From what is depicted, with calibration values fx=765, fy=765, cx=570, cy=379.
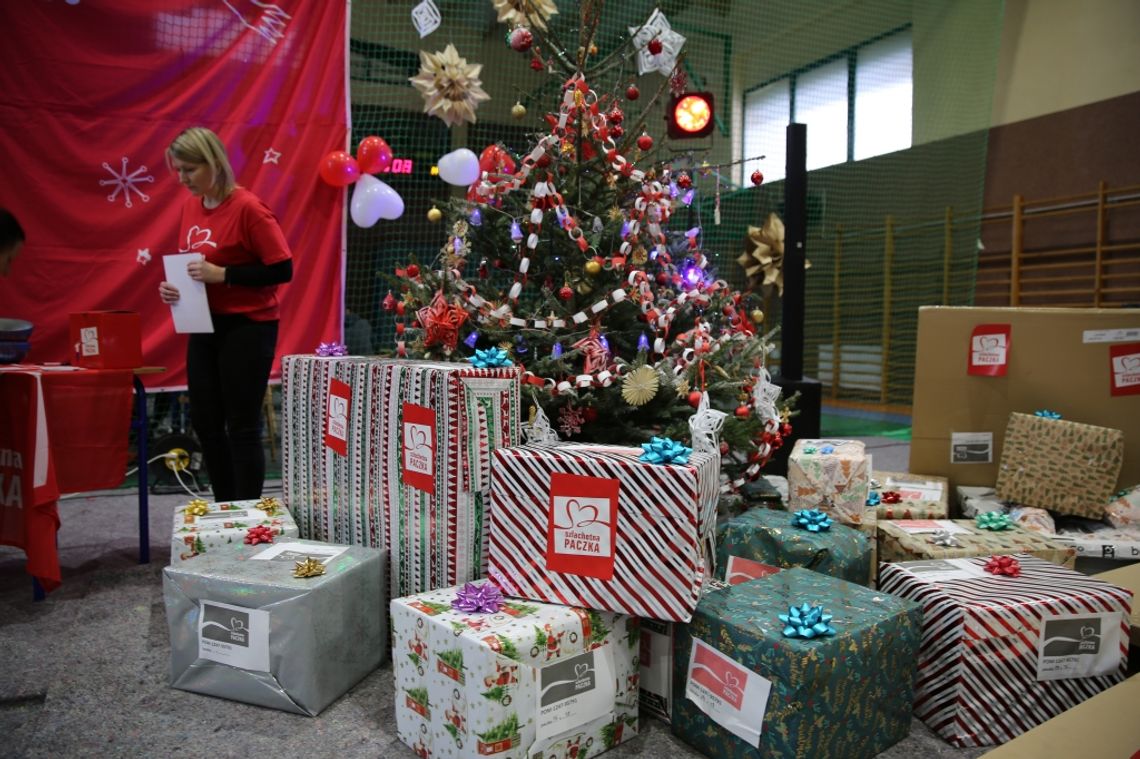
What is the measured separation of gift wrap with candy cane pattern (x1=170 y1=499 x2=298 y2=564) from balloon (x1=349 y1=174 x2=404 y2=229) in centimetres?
182

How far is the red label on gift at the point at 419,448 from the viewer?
1.58m

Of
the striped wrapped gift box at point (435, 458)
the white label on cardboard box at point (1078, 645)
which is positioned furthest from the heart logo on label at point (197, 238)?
the white label on cardboard box at point (1078, 645)

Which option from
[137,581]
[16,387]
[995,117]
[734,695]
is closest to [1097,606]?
[734,695]

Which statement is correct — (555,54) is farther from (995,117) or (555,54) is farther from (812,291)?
(812,291)

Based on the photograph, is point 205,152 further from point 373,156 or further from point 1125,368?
point 1125,368

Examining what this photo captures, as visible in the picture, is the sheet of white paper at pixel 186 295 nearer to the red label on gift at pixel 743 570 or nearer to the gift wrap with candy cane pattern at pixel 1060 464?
the red label on gift at pixel 743 570

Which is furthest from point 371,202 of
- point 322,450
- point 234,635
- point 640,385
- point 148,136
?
point 234,635

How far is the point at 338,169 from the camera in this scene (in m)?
3.41

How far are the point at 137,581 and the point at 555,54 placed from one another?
6.78ft

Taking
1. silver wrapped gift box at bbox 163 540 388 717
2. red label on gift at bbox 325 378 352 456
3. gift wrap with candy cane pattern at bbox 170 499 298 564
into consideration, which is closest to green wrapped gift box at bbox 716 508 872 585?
silver wrapped gift box at bbox 163 540 388 717

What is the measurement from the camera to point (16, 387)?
6.73ft

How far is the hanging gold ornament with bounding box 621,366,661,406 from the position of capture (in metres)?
2.03

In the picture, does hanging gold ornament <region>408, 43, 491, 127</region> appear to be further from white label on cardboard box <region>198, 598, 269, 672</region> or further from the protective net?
white label on cardboard box <region>198, 598, 269, 672</region>

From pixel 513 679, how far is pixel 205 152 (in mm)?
1746
